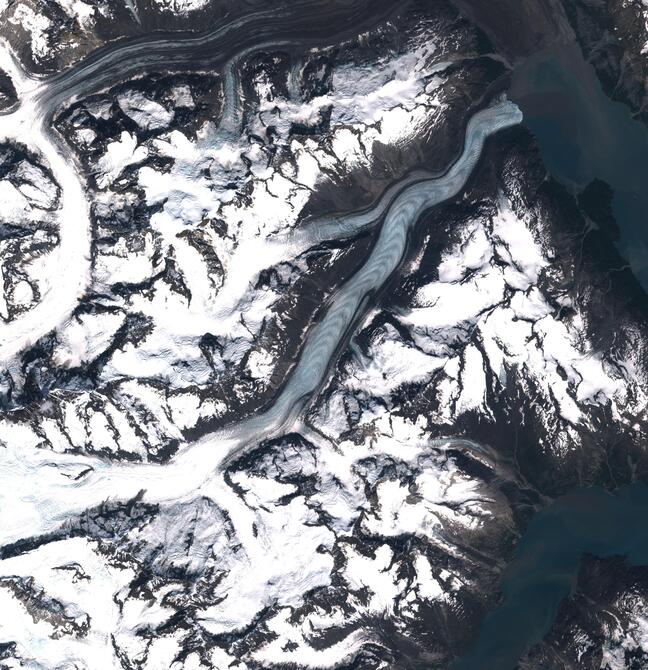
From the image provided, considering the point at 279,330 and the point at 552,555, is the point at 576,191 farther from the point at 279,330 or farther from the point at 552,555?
the point at 552,555

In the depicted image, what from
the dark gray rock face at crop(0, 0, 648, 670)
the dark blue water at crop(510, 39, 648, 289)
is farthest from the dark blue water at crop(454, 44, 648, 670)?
the dark gray rock face at crop(0, 0, 648, 670)

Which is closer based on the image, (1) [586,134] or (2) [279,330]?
(2) [279,330]

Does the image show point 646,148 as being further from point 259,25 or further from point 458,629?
point 458,629

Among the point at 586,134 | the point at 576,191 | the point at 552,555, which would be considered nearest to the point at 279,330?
the point at 576,191

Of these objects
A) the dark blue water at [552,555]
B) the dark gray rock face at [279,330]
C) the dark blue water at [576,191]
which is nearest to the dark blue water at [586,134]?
the dark blue water at [576,191]

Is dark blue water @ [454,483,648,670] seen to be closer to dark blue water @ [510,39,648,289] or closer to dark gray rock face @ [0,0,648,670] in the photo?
dark gray rock face @ [0,0,648,670]

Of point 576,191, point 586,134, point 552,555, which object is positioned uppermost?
point 586,134
